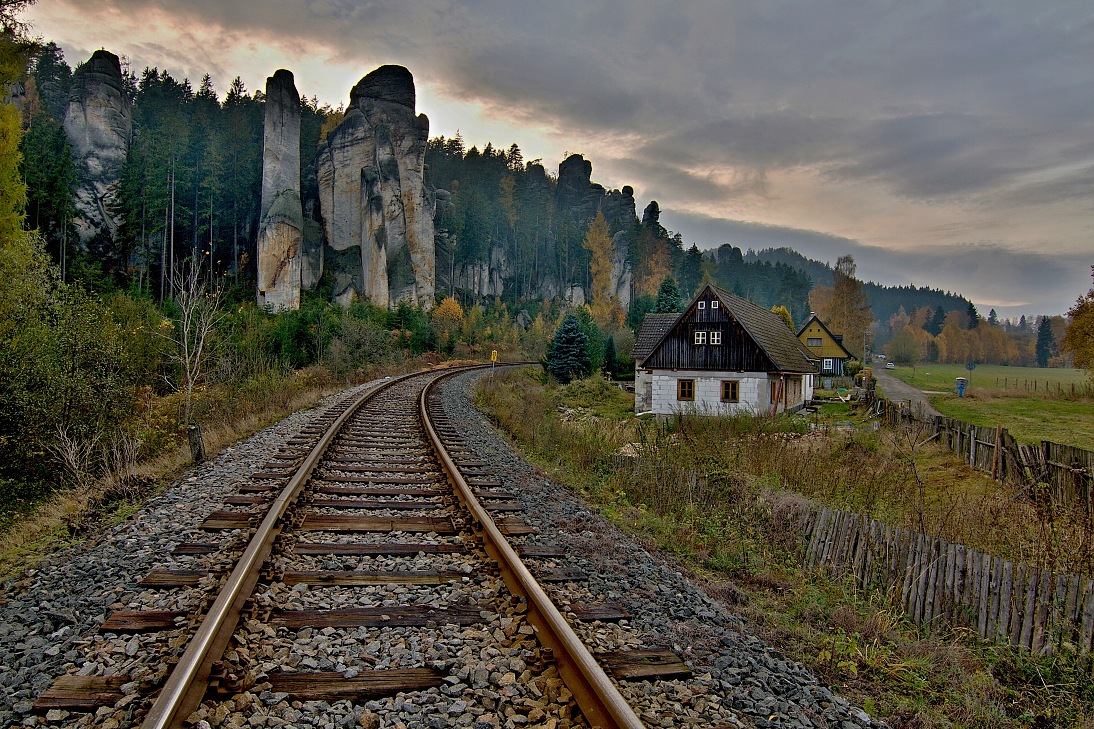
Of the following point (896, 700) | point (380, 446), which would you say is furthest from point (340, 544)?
point (380, 446)

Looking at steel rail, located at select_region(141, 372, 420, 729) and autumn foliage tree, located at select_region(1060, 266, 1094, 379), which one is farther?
autumn foliage tree, located at select_region(1060, 266, 1094, 379)

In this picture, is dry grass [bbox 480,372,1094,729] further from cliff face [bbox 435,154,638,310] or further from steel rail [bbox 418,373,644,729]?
cliff face [bbox 435,154,638,310]

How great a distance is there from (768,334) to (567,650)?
2986 cm

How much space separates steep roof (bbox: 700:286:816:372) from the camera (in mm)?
28094

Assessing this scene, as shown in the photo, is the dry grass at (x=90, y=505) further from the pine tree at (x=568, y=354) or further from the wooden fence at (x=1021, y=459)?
the pine tree at (x=568, y=354)

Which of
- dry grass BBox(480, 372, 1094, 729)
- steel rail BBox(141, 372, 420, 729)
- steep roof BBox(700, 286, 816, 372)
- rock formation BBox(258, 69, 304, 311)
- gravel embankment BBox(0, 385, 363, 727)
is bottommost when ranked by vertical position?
dry grass BBox(480, 372, 1094, 729)

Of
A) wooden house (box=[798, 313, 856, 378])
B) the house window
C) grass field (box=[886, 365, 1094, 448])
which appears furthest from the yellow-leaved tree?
the house window

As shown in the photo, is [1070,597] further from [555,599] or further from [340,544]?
[340,544]

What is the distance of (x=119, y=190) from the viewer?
44469 millimetres

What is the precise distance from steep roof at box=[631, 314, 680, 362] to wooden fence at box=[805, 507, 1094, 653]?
3049 centimetres

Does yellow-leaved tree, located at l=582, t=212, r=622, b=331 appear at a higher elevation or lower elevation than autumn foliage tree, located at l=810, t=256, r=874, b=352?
higher

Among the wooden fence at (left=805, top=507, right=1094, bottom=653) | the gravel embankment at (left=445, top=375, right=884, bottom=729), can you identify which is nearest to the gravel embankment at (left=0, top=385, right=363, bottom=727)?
the gravel embankment at (left=445, top=375, right=884, bottom=729)

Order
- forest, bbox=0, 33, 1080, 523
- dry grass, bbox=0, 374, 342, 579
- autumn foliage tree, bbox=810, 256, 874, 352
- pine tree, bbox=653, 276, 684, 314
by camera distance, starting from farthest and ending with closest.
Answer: autumn foliage tree, bbox=810, 256, 874, 352 → pine tree, bbox=653, 276, 684, 314 → forest, bbox=0, 33, 1080, 523 → dry grass, bbox=0, 374, 342, 579

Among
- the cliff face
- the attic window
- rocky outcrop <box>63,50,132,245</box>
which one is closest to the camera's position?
the attic window
